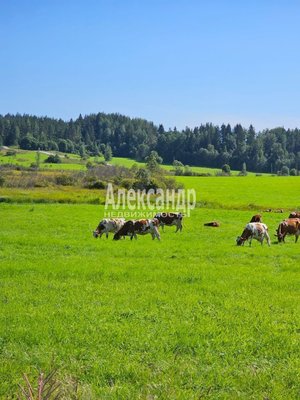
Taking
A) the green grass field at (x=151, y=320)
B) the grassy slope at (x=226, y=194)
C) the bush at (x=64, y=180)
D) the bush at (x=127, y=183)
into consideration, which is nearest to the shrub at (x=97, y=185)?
the grassy slope at (x=226, y=194)

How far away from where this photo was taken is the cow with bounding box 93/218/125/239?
25.2m

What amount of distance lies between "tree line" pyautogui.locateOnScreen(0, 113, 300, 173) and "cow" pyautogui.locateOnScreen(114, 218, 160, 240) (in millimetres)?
119225

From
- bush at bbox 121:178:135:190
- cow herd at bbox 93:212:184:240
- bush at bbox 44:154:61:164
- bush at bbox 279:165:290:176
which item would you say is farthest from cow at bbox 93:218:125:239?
bush at bbox 279:165:290:176

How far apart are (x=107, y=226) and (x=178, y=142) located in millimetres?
139946

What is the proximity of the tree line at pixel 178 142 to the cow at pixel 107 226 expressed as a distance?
11925 centimetres

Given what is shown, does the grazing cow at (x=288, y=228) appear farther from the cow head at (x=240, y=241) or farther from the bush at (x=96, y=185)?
the bush at (x=96, y=185)

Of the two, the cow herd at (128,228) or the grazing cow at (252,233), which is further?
the cow herd at (128,228)

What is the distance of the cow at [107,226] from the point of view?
993 inches

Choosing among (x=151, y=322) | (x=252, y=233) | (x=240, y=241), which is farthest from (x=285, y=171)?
(x=151, y=322)

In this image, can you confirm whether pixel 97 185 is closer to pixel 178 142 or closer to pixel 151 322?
pixel 151 322

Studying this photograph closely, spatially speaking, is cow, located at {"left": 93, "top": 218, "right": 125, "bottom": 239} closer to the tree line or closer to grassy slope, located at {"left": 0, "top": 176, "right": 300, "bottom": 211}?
grassy slope, located at {"left": 0, "top": 176, "right": 300, "bottom": 211}

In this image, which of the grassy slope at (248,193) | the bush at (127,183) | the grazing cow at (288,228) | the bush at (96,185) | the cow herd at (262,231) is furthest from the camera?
the bush at (96,185)

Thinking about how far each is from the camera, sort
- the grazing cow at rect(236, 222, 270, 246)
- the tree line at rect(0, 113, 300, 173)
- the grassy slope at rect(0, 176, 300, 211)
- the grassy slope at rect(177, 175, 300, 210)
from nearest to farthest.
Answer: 1. the grazing cow at rect(236, 222, 270, 246)
2. the grassy slope at rect(0, 176, 300, 211)
3. the grassy slope at rect(177, 175, 300, 210)
4. the tree line at rect(0, 113, 300, 173)

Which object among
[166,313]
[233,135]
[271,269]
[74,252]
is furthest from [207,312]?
[233,135]
